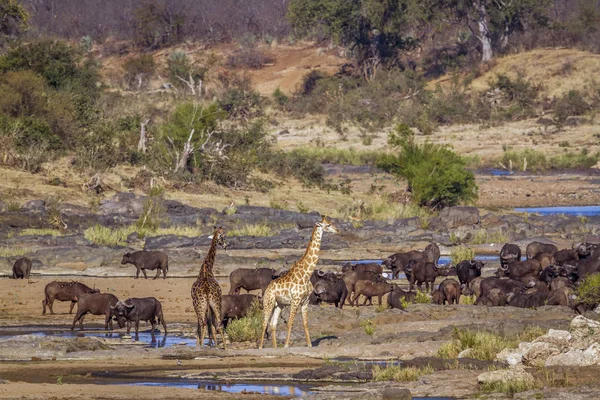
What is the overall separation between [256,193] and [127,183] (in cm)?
474

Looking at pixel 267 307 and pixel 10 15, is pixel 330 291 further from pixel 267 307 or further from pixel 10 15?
pixel 10 15

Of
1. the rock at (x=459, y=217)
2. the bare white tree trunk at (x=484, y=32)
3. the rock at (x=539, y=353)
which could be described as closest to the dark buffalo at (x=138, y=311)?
the rock at (x=539, y=353)

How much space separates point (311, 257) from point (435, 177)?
2362cm

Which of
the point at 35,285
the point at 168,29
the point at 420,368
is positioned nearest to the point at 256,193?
the point at 35,285

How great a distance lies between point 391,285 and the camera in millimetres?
21641

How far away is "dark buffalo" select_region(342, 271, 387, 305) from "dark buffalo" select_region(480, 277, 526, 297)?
226 centimetres

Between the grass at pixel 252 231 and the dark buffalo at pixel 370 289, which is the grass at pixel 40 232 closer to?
the grass at pixel 252 231

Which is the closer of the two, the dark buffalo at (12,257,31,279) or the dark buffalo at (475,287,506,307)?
the dark buffalo at (475,287,506,307)

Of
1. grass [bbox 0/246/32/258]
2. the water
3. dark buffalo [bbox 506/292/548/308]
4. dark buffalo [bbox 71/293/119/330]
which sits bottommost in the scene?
the water

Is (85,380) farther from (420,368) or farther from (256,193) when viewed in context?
(256,193)

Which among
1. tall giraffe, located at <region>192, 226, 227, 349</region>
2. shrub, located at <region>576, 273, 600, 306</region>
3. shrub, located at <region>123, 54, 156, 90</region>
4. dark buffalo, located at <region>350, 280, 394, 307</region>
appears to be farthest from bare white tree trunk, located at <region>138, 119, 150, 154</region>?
shrub, located at <region>123, 54, 156, 90</region>

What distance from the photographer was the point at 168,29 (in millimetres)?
94438

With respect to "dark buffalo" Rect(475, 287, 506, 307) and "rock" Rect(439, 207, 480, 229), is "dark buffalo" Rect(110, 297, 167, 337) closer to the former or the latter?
"dark buffalo" Rect(475, 287, 506, 307)

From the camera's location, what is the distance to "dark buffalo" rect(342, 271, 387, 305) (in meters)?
22.2
